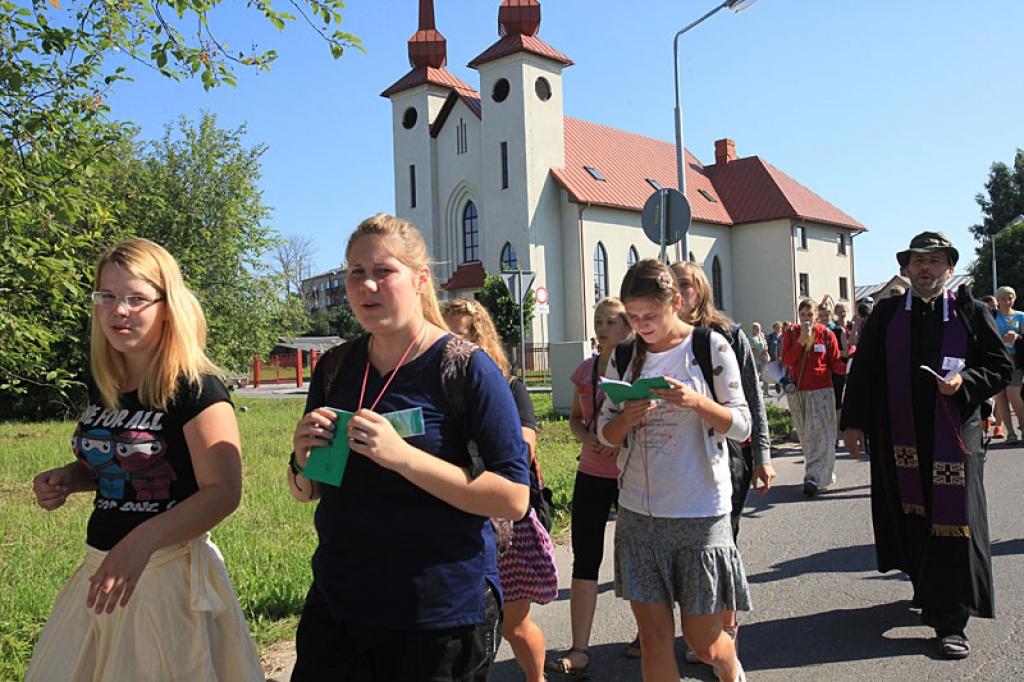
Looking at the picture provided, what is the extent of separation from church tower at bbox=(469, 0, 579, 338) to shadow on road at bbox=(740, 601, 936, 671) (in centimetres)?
3511

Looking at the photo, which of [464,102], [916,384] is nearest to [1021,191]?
[464,102]

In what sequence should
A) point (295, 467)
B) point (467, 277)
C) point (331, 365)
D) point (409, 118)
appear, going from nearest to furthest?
point (295, 467) → point (331, 365) → point (467, 277) → point (409, 118)

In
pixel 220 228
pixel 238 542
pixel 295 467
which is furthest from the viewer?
pixel 220 228

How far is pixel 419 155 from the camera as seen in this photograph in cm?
4550

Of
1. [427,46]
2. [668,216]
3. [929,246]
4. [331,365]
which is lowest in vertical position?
[331,365]

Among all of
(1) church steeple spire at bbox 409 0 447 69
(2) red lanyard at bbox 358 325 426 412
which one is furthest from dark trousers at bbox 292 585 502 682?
(1) church steeple spire at bbox 409 0 447 69

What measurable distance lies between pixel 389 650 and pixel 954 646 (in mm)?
3422

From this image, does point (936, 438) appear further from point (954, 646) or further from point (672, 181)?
point (672, 181)

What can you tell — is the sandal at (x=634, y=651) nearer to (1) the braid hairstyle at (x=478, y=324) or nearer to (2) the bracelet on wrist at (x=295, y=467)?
(1) the braid hairstyle at (x=478, y=324)

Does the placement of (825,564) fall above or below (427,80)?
below

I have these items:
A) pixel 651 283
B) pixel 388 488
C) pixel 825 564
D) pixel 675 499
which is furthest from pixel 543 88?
pixel 388 488

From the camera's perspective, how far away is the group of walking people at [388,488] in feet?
7.88

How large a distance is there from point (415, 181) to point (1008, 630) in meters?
42.9

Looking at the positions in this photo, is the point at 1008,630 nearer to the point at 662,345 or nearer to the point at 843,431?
the point at 843,431
